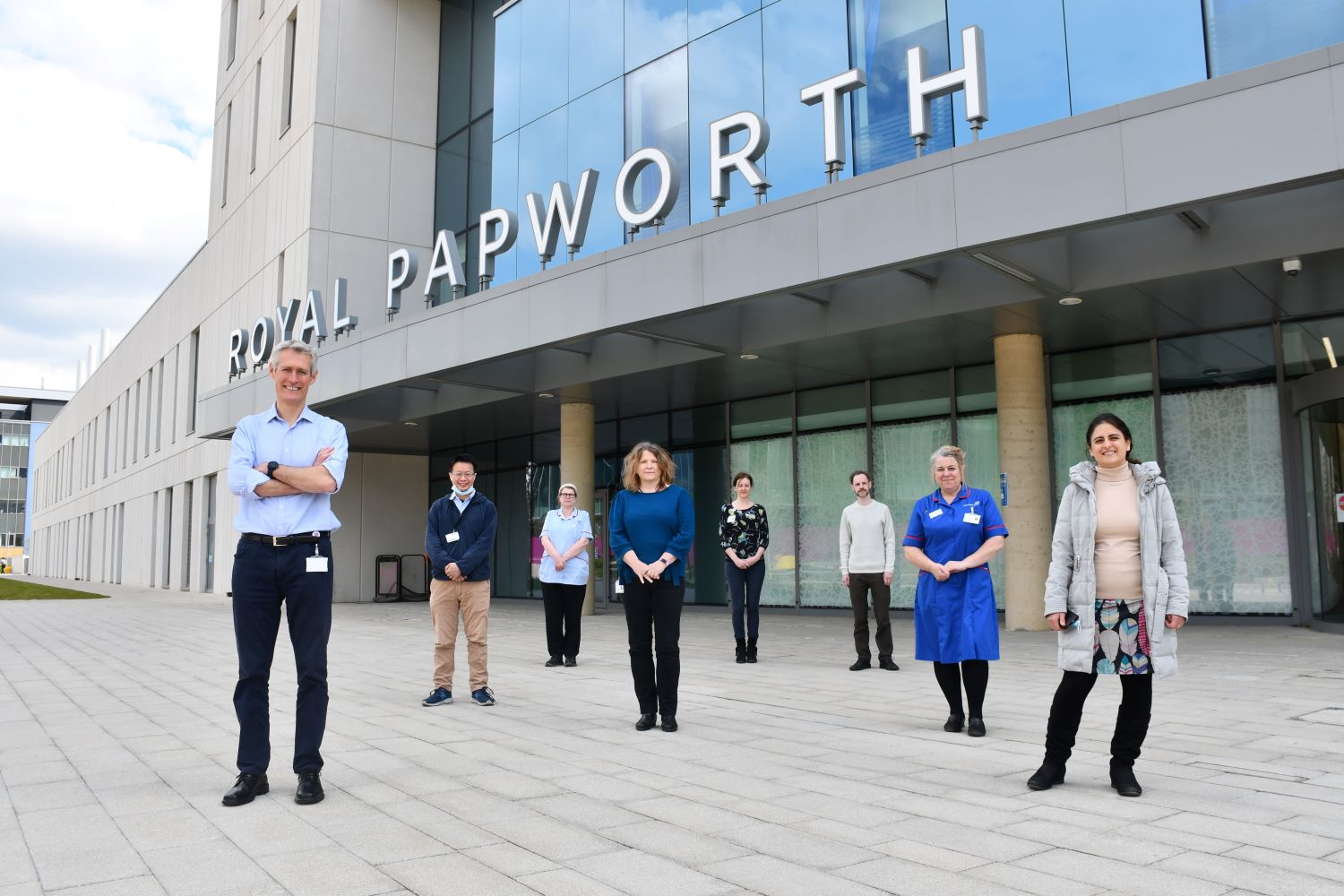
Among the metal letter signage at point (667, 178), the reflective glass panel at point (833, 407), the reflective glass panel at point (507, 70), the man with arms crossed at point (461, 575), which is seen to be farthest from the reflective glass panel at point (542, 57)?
the man with arms crossed at point (461, 575)

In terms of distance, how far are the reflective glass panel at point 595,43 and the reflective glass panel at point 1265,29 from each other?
10.4m

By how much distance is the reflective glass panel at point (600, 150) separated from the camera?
19.3 meters

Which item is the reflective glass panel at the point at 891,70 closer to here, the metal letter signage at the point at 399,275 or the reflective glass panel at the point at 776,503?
the reflective glass panel at the point at 776,503

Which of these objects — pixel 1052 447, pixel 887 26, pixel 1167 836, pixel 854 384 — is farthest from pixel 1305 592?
pixel 1167 836

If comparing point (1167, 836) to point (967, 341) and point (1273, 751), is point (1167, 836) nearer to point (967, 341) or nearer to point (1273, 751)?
point (1273, 751)

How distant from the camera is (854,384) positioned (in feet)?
56.3

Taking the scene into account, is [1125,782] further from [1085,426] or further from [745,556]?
[1085,426]

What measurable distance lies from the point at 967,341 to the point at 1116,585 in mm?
9815

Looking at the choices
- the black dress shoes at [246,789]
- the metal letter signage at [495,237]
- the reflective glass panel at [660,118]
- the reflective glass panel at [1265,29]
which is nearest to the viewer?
the black dress shoes at [246,789]

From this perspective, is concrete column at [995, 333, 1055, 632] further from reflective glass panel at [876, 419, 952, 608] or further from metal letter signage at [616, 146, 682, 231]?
metal letter signage at [616, 146, 682, 231]

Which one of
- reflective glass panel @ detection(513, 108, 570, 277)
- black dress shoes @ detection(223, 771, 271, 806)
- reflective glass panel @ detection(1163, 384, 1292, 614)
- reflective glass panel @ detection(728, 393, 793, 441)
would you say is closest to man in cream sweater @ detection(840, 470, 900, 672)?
black dress shoes @ detection(223, 771, 271, 806)

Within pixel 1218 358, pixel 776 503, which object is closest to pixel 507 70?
pixel 776 503

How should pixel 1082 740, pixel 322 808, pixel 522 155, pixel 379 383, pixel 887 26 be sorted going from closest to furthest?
pixel 322 808, pixel 1082 740, pixel 887 26, pixel 379 383, pixel 522 155

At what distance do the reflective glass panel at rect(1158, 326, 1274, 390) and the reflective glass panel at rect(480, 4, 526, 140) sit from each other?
1452cm
